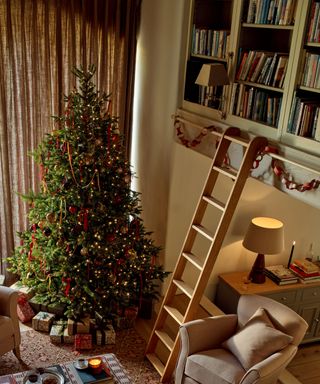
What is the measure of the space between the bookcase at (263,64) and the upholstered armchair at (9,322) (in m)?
2.20

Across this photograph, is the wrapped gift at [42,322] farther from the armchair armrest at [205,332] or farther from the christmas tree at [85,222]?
the armchair armrest at [205,332]

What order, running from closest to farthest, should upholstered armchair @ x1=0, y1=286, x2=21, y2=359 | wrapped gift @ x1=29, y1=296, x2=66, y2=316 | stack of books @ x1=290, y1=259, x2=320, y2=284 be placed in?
upholstered armchair @ x1=0, y1=286, x2=21, y2=359, wrapped gift @ x1=29, y1=296, x2=66, y2=316, stack of books @ x1=290, y1=259, x2=320, y2=284

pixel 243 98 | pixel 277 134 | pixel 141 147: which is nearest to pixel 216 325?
pixel 277 134

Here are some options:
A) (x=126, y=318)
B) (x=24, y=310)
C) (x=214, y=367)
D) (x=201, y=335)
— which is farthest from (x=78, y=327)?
(x=214, y=367)

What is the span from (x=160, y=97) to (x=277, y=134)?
1.57 meters

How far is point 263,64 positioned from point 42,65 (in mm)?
2165

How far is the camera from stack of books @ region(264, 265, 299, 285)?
4.73 meters

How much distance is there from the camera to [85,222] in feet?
13.1

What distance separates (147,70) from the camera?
186 inches

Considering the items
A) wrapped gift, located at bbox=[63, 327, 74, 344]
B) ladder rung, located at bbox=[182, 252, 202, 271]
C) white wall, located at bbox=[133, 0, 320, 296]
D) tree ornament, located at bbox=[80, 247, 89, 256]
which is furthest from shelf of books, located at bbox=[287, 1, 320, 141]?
→ wrapped gift, located at bbox=[63, 327, 74, 344]

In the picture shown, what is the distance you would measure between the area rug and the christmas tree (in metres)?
0.29

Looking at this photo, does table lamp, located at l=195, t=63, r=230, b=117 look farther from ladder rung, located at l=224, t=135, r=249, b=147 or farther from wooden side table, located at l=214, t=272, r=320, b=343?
wooden side table, located at l=214, t=272, r=320, b=343

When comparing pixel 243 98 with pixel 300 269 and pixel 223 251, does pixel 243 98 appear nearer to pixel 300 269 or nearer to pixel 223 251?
pixel 223 251

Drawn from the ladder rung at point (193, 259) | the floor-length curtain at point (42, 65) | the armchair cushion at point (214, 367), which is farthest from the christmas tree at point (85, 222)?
the armchair cushion at point (214, 367)
